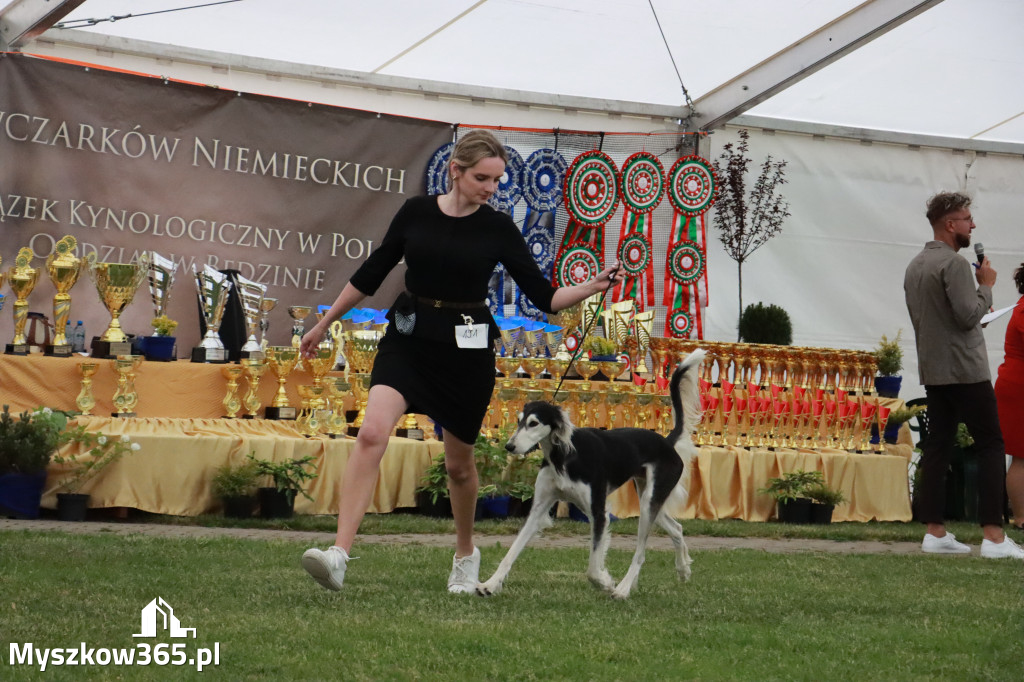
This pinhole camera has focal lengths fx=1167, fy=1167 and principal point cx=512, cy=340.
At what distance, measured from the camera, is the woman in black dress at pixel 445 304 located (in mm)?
4152

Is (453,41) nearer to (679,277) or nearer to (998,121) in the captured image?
(679,277)

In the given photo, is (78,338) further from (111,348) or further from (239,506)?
(239,506)

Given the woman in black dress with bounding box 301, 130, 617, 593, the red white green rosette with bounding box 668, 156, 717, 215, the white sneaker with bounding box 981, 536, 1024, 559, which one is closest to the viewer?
the woman in black dress with bounding box 301, 130, 617, 593

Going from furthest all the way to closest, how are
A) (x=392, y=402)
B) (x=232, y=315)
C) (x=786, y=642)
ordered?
(x=232, y=315) → (x=392, y=402) → (x=786, y=642)

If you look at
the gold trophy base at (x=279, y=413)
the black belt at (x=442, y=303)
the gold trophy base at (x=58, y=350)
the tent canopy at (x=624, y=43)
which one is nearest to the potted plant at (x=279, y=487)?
the gold trophy base at (x=279, y=413)

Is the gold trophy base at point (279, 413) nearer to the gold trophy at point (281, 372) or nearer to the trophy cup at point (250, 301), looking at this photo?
the gold trophy at point (281, 372)

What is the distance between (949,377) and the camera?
6465 mm

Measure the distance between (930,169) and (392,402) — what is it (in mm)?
8670

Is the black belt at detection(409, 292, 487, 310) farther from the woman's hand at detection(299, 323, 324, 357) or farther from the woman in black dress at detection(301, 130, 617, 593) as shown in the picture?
the woman's hand at detection(299, 323, 324, 357)

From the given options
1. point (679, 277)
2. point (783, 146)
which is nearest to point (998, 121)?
point (783, 146)

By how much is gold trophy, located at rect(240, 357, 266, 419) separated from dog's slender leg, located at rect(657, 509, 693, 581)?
3453 mm

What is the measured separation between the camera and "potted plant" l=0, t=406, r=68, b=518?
21.2ft

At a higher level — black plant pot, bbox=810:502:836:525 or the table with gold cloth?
the table with gold cloth

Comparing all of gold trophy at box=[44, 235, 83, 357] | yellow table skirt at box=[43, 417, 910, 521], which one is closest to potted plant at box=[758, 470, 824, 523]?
yellow table skirt at box=[43, 417, 910, 521]
